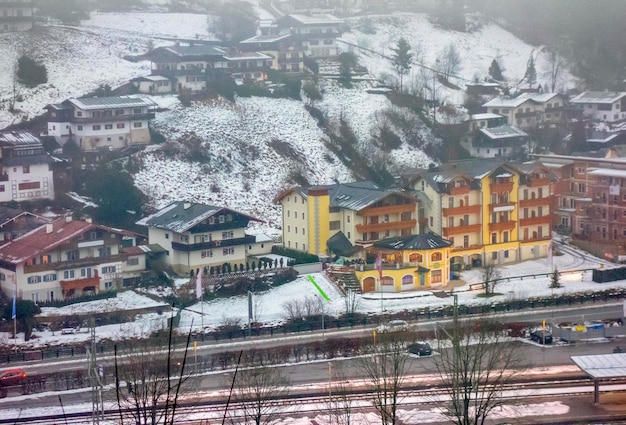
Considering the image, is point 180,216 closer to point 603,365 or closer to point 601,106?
point 603,365

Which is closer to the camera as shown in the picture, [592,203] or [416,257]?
[416,257]

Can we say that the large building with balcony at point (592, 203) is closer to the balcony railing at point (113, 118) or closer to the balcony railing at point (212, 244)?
the balcony railing at point (212, 244)

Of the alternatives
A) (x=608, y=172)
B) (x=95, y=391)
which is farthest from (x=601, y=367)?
(x=608, y=172)

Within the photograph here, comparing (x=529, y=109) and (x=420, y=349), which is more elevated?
(x=529, y=109)

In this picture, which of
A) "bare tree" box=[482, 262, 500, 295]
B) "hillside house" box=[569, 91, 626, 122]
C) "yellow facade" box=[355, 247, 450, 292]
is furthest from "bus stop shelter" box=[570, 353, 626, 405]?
"hillside house" box=[569, 91, 626, 122]

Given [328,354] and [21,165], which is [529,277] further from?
[21,165]

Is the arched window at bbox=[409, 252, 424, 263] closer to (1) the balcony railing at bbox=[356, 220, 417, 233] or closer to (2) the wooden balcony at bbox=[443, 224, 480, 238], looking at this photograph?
(1) the balcony railing at bbox=[356, 220, 417, 233]

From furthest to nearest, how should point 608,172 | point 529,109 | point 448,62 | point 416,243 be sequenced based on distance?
1. point 448,62
2. point 529,109
3. point 608,172
4. point 416,243
